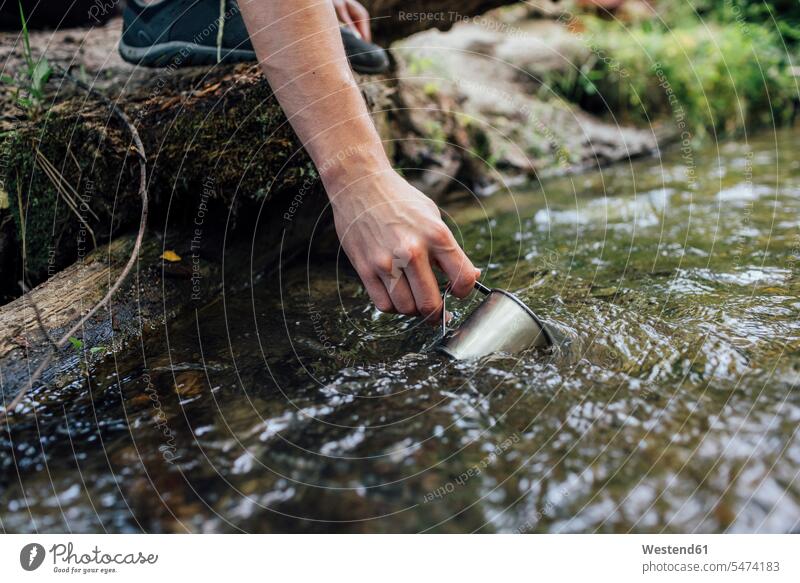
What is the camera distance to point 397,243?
1439 mm

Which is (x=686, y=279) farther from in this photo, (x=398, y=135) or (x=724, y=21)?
(x=724, y=21)

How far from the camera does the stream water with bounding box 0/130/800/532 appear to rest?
3.82ft

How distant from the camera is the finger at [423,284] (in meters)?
1.45

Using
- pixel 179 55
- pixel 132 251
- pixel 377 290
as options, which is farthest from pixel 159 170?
pixel 377 290

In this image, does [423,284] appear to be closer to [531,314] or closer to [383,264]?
[383,264]

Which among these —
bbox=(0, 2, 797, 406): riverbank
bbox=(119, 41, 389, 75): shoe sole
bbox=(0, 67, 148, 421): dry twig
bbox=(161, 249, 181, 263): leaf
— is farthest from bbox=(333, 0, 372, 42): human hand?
bbox=(161, 249, 181, 263): leaf

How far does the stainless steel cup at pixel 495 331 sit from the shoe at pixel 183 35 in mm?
1465

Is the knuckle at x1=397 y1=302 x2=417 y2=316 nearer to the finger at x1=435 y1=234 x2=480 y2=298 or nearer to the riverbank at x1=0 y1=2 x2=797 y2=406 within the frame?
the finger at x1=435 y1=234 x2=480 y2=298

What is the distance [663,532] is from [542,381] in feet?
1.49
